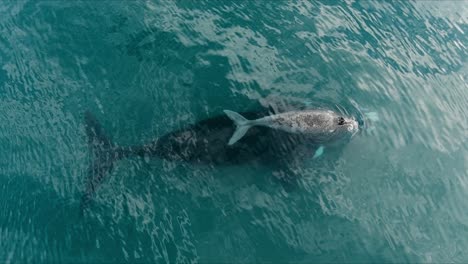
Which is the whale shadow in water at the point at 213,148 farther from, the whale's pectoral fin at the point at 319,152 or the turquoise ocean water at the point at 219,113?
the turquoise ocean water at the point at 219,113

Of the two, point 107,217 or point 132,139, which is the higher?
point 132,139

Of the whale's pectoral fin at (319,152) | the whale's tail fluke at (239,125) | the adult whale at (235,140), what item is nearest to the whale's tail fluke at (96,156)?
the adult whale at (235,140)

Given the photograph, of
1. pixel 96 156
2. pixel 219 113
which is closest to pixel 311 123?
pixel 219 113

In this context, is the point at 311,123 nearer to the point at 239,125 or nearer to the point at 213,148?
the point at 239,125

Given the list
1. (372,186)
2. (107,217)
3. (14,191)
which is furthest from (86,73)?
(372,186)

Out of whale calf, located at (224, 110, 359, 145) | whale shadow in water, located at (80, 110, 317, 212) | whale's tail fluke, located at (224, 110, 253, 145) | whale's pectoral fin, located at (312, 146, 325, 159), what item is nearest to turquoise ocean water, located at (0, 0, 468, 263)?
whale's pectoral fin, located at (312, 146, 325, 159)

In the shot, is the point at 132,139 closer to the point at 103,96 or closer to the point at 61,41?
the point at 103,96
